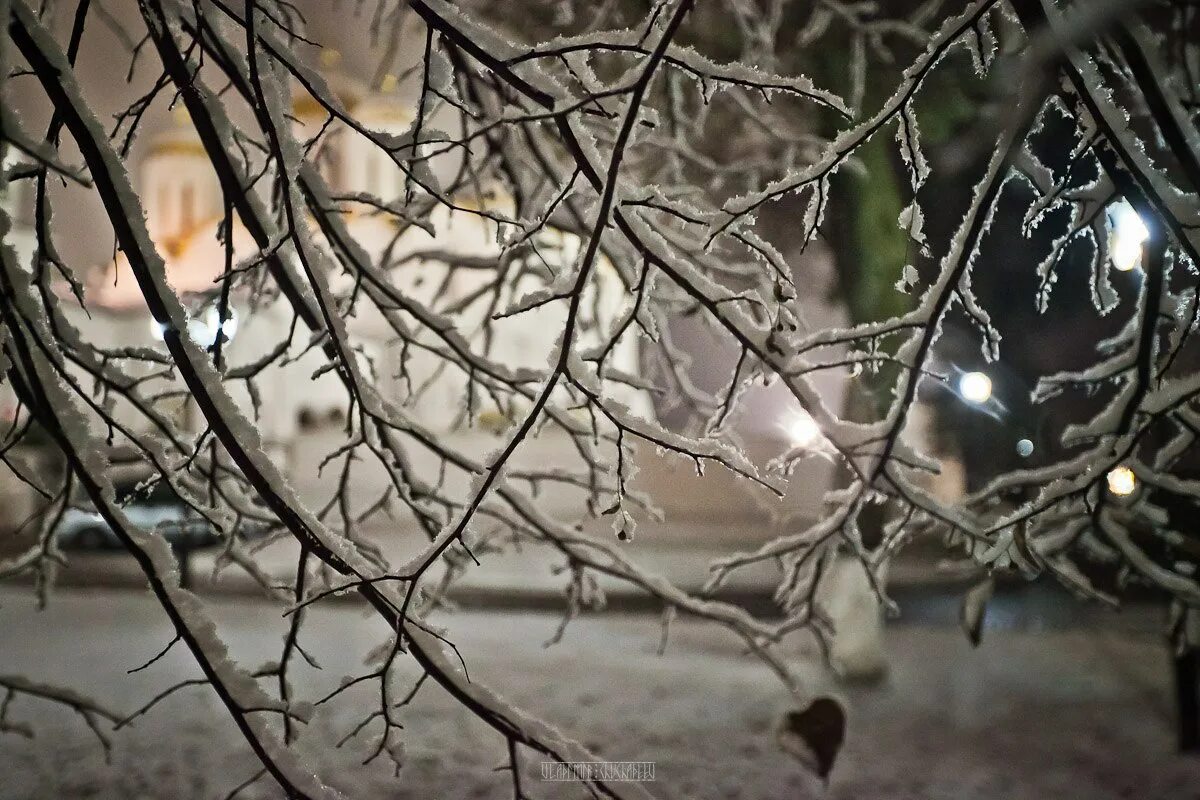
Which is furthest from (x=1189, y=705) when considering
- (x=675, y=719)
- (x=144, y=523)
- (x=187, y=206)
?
(x=187, y=206)

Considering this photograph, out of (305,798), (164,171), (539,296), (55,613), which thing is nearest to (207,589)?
(55,613)

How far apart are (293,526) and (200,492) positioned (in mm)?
1687

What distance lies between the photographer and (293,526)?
218 cm

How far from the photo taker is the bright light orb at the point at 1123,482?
3.27 m

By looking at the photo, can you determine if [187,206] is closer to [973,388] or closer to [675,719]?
[675,719]

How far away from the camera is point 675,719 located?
5613mm

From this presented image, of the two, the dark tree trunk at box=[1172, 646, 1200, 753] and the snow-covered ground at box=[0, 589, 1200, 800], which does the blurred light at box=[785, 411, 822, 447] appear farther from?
the dark tree trunk at box=[1172, 646, 1200, 753]

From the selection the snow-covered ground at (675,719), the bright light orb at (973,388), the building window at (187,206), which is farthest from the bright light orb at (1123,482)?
the building window at (187,206)

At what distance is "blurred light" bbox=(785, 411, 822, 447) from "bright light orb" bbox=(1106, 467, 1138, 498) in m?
1.17

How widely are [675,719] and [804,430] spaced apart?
321cm

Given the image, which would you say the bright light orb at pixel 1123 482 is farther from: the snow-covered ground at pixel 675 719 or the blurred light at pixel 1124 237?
the snow-covered ground at pixel 675 719

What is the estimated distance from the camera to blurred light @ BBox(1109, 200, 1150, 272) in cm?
277

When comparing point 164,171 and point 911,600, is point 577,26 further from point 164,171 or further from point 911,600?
point 164,171

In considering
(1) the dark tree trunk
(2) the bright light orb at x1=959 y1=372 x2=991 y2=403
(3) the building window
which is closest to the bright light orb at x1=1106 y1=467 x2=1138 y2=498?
(2) the bright light orb at x1=959 y1=372 x2=991 y2=403
